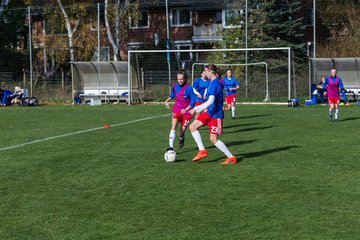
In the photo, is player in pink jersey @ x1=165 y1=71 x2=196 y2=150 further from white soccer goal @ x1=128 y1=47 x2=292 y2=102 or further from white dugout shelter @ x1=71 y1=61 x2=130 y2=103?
white dugout shelter @ x1=71 y1=61 x2=130 y2=103

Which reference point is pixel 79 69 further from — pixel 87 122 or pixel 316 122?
pixel 316 122

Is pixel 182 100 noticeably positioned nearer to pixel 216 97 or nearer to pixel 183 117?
pixel 183 117

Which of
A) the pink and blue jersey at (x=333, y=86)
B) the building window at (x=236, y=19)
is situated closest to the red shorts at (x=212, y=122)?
the pink and blue jersey at (x=333, y=86)

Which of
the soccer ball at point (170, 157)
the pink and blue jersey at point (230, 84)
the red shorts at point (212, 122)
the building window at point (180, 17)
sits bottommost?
the soccer ball at point (170, 157)

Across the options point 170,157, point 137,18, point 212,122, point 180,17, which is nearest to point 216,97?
point 212,122

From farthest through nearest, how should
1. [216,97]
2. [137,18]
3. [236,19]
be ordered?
Result: [137,18] < [236,19] < [216,97]

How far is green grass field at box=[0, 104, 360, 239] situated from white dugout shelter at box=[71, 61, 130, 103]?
19.4 meters

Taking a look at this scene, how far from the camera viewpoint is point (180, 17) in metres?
54.3

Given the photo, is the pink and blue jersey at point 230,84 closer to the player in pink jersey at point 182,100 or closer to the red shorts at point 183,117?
the player in pink jersey at point 182,100

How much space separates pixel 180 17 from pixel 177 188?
153 feet

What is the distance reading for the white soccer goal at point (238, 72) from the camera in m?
33.1

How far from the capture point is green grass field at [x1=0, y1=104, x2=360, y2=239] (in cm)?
659

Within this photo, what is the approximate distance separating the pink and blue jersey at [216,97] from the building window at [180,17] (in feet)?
141

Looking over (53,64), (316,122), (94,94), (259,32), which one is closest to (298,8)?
(259,32)
